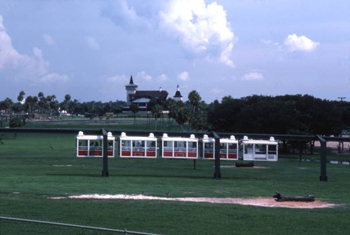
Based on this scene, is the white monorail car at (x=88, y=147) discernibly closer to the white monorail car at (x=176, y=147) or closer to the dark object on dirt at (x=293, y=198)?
the white monorail car at (x=176, y=147)

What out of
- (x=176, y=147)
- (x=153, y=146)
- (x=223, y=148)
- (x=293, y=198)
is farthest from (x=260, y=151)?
(x=293, y=198)

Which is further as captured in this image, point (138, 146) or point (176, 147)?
point (138, 146)

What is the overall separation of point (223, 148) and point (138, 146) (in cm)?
768

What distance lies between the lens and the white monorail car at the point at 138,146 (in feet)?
133

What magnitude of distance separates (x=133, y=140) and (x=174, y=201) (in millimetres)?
15892

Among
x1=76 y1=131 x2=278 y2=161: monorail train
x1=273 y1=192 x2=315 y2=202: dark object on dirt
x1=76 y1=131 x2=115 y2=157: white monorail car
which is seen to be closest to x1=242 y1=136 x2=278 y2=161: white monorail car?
x1=76 y1=131 x2=278 y2=161: monorail train

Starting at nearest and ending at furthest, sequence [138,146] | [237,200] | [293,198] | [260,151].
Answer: [293,198] → [237,200] → [138,146] → [260,151]

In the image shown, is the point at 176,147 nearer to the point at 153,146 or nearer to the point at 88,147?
the point at 153,146

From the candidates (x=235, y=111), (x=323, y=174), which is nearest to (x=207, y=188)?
(x=323, y=174)

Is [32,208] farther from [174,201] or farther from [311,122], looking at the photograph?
[311,122]

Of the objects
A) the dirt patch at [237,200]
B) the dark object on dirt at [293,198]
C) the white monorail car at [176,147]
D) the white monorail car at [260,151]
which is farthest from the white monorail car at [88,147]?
the dark object on dirt at [293,198]

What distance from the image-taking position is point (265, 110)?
3873 inches

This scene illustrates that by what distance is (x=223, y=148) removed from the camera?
43531mm

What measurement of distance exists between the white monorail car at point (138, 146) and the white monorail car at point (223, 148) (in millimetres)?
4195
